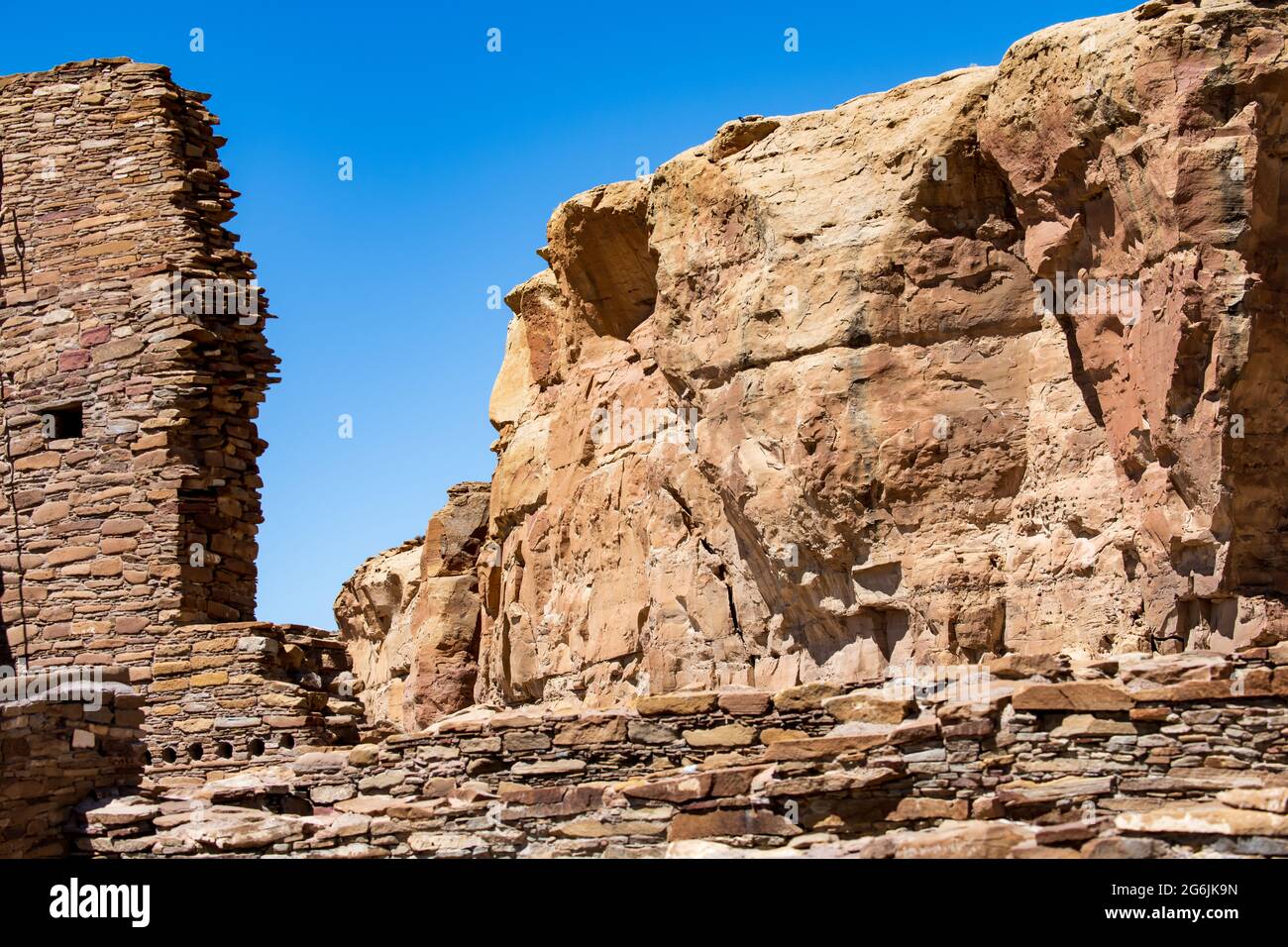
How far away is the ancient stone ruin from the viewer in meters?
13.0

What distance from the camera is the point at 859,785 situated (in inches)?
500

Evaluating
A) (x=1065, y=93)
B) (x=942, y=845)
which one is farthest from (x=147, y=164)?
(x=942, y=845)

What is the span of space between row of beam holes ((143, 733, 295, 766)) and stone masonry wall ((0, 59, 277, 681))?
914 mm

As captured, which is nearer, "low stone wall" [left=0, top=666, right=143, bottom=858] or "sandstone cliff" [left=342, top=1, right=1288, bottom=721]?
"low stone wall" [left=0, top=666, right=143, bottom=858]

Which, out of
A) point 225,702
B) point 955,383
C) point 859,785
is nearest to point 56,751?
point 225,702

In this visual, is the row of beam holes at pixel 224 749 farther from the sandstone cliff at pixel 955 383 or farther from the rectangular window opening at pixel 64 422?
the sandstone cliff at pixel 955 383

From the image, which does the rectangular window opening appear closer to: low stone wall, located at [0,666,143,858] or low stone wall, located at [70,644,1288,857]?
low stone wall, located at [0,666,143,858]

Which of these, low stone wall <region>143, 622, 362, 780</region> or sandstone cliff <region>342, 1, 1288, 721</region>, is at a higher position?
sandstone cliff <region>342, 1, 1288, 721</region>

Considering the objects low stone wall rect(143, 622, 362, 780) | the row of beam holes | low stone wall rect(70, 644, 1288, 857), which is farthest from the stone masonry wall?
low stone wall rect(70, 644, 1288, 857)

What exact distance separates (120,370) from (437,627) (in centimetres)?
1514

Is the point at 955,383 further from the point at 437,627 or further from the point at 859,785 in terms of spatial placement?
the point at 437,627

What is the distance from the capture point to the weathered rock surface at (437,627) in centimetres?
3322

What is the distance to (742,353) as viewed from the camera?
23.7 m
